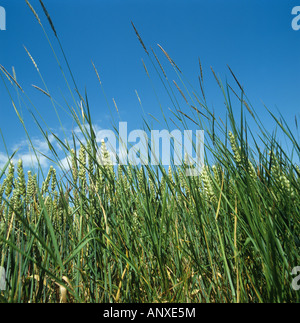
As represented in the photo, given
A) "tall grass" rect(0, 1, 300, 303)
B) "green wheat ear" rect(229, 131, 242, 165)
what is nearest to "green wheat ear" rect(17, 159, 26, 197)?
"tall grass" rect(0, 1, 300, 303)

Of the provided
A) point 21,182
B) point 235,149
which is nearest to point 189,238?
point 235,149

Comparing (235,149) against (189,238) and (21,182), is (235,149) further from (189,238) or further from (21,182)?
(21,182)

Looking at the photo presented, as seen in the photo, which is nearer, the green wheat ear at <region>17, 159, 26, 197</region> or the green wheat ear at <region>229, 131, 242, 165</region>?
the green wheat ear at <region>229, 131, 242, 165</region>

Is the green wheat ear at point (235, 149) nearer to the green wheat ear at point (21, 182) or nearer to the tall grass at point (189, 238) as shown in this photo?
the tall grass at point (189, 238)

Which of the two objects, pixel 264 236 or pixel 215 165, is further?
pixel 215 165

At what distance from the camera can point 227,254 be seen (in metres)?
0.95

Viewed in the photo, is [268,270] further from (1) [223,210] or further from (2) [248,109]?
(2) [248,109]

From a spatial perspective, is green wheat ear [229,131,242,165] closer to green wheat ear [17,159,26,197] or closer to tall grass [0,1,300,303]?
tall grass [0,1,300,303]

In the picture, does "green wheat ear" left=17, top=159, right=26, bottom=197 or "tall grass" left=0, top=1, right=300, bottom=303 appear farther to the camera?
"green wheat ear" left=17, top=159, right=26, bottom=197

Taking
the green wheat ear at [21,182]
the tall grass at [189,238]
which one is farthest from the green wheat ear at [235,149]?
the green wheat ear at [21,182]

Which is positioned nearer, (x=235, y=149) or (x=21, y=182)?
(x=235, y=149)
